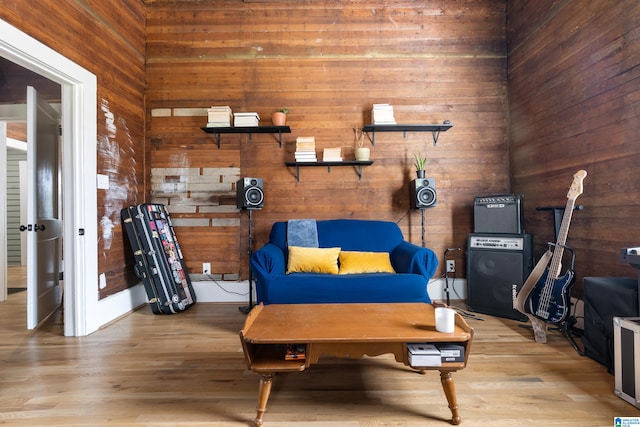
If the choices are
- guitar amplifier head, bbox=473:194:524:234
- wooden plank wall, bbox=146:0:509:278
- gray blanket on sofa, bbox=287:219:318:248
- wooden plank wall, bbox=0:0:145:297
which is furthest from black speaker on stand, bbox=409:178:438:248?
wooden plank wall, bbox=0:0:145:297

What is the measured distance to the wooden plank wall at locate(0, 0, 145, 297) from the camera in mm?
2494

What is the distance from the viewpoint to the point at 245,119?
343 centimetres

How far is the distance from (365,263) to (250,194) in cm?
128

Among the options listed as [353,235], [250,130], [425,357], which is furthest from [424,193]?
[425,357]

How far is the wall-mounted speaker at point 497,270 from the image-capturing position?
112 inches

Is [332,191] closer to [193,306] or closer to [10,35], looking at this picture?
[193,306]

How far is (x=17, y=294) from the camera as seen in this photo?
13.0 ft

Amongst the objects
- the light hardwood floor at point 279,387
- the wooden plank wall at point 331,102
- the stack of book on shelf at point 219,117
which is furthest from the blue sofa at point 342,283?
the stack of book on shelf at point 219,117

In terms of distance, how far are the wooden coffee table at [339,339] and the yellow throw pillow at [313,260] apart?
1220mm

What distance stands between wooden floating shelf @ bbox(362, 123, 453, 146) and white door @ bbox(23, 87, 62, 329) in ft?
9.72

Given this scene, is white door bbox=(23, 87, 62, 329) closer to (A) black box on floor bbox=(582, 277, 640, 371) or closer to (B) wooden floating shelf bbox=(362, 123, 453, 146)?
(B) wooden floating shelf bbox=(362, 123, 453, 146)

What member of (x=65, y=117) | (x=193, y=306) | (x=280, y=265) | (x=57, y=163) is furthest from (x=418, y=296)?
(x=57, y=163)

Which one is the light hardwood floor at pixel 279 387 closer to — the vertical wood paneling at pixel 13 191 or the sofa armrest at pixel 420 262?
the sofa armrest at pixel 420 262

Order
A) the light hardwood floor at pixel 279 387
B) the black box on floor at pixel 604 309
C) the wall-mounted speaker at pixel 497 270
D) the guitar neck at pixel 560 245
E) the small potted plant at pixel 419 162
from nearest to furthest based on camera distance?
the light hardwood floor at pixel 279 387
the black box on floor at pixel 604 309
the guitar neck at pixel 560 245
the wall-mounted speaker at pixel 497 270
the small potted plant at pixel 419 162
